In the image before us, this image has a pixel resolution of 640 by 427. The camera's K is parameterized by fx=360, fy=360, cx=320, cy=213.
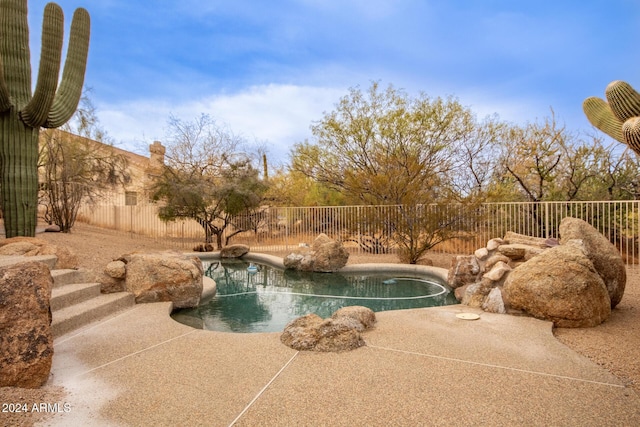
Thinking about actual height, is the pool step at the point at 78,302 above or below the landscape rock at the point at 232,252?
above

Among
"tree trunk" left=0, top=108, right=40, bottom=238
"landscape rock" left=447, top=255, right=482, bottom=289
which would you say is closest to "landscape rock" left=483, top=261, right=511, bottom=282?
"landscape rock" left=447, top=255, right=482, bottom=289

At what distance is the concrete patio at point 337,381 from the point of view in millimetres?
2166

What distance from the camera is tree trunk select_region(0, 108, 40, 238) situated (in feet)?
23.0

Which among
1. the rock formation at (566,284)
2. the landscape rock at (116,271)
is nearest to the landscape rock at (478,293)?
the rock formation at (566,284)

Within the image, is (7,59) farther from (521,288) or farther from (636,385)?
(636,385)

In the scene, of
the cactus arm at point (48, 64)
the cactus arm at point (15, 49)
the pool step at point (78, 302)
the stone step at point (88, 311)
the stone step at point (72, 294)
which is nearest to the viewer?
the stone step at point (88, 311)

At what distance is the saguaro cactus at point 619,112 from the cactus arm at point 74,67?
9.43 meters

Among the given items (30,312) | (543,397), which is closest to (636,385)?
(543,397)

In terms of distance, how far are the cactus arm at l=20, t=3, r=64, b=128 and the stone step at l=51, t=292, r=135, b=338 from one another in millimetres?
4364

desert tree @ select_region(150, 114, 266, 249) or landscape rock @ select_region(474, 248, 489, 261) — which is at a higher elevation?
desert tree @ select_region(150, 114, 266, 249)

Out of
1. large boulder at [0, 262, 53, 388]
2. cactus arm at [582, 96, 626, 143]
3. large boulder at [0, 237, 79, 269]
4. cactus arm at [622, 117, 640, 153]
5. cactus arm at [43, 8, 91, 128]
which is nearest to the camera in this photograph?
large boulder at [0, 262, 53, 388]

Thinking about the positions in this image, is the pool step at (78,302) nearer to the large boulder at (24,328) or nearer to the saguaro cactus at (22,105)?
the large boulder at (24,328)

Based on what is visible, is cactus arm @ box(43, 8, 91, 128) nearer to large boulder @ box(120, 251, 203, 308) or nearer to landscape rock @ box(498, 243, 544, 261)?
large boulder @ box(120, 251, 203, 308)

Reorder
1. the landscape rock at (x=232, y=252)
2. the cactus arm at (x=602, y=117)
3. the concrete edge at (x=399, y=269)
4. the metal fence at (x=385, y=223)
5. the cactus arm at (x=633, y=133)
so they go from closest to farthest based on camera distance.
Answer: the cactus arm at (x=633, y=133), the cactus arm at (x=602, y=117), the concrete edge at (x=399, y=269), the metal fence at (x=385, y=223), the landscape rock at (x=232, y=252)
